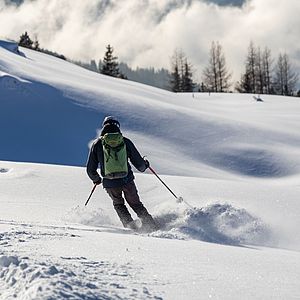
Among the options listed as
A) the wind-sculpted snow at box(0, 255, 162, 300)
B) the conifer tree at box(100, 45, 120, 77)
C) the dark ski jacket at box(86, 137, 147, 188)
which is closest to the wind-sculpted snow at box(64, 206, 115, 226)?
the dark ski jacket at box(86, 137, 147, 188)

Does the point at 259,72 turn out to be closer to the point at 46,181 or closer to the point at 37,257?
the point at 46,181

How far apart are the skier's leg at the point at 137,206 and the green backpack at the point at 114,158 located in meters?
0.22

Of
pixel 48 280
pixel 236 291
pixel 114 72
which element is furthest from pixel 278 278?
pixel 114 72

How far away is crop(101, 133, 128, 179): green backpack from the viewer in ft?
23.8

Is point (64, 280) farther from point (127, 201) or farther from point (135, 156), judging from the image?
point (135, 156)

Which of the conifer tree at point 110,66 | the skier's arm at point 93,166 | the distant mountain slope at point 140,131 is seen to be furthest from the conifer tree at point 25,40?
the skier's arm at point 93,166

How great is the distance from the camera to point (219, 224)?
6.96 metres

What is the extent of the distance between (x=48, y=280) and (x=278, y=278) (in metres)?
1.73

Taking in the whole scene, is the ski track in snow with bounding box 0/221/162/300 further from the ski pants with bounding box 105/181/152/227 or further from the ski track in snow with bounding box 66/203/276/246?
the ski pants with bounding box 105/181/152/227

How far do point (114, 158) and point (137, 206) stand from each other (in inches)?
29.3

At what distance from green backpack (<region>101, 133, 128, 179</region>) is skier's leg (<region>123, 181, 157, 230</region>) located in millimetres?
216

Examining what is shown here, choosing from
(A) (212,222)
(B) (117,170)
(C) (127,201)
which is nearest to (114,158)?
Result: (B) (117,170)

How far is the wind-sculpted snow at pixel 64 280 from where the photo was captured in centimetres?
303

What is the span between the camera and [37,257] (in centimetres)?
381
